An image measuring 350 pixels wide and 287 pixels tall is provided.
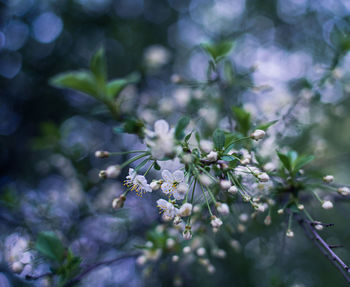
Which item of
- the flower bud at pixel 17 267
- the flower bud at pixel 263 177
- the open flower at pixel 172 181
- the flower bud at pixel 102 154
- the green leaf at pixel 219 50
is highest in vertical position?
the green leaf at pixel 219 50

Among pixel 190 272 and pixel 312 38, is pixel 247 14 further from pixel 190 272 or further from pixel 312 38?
pixel 190 272

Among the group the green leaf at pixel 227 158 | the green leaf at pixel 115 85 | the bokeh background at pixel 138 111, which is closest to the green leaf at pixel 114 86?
the green leaf at pixel 115 85

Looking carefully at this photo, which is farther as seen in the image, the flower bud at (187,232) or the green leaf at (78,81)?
the green leaf at (78,81)

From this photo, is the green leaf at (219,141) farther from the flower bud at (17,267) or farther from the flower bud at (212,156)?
the flower bud at (17,267)

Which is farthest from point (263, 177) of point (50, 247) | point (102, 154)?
point (50, 247)

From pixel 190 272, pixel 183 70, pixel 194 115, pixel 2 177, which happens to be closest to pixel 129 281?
pixel 190 272

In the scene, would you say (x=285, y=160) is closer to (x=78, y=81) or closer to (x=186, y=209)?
(x=186, y=209)

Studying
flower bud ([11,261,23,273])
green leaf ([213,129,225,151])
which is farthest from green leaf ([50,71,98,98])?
flower bud ([11,261,23,273])
